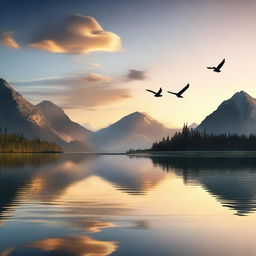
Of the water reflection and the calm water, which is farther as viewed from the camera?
the calm water

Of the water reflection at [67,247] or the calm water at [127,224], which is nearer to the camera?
the water reflection at [67,247]

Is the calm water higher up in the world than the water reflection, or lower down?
higher up

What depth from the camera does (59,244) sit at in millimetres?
23469

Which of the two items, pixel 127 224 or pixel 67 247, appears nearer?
pixel 67 247

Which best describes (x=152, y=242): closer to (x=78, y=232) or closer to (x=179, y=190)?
(x=78, y=232)

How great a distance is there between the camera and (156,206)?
124ft

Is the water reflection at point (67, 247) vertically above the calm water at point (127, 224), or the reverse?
the calm water at point (127, 224)

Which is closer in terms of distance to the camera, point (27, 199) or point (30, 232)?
point (30, 232)

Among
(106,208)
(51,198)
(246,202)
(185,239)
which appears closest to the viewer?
(185,239)

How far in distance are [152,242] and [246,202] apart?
59.2ft

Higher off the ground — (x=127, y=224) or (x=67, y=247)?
(x=127, y=224)

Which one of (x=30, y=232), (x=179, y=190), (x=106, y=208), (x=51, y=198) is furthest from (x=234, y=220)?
(x=179, y=190)

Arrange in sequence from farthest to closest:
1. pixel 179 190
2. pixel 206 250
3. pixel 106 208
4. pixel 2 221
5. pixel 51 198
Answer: pixel 179 190 → pixel 51 198 → pixel 106 208 → pixel 2 221 → pixel 206 250

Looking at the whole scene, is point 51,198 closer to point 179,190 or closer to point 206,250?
point 179,190
